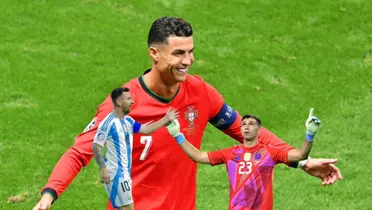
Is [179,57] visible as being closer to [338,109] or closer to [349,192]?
[349,192]

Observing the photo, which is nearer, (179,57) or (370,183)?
(179,57)

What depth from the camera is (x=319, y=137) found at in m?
17.7

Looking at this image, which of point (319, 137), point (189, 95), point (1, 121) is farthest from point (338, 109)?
point (189, 95)

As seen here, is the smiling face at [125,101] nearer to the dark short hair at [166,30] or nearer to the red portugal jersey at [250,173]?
the dark short hair at [166,30]

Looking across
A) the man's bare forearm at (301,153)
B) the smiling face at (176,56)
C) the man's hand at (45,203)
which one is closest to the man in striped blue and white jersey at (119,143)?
the smiling face at (176,56)

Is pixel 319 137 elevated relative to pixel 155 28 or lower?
lower

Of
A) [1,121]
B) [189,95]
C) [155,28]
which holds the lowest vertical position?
[1,121]

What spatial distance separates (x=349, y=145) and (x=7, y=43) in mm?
8692

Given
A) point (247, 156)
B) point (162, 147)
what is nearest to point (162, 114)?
point (162, 147)

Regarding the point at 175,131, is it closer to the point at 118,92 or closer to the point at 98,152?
the point at 118,92

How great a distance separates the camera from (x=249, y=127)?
8609mm

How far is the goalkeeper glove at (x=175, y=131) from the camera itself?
750 cm

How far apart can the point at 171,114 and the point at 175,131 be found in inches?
6.6

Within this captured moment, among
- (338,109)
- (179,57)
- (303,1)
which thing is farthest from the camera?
(303,1)
